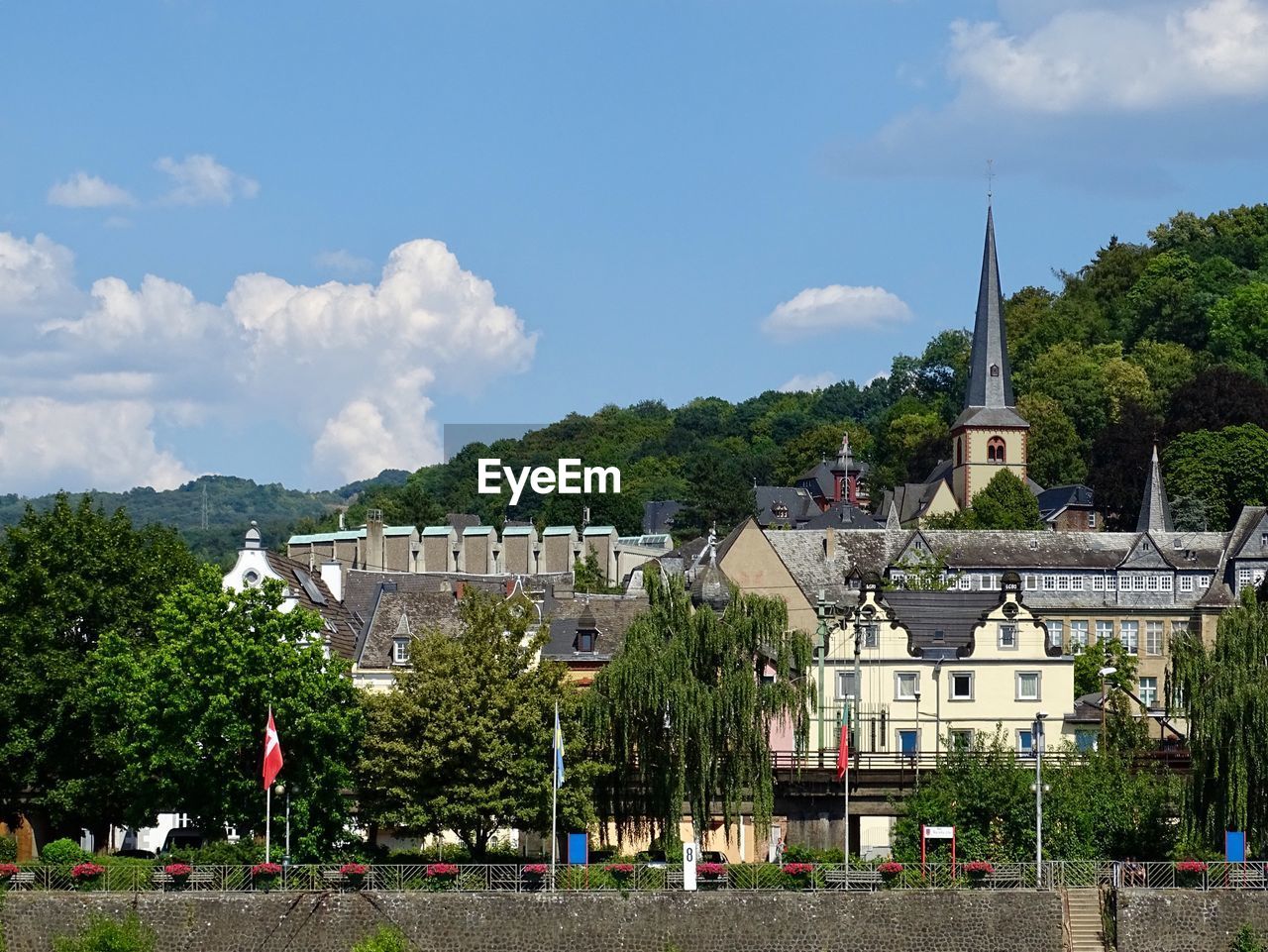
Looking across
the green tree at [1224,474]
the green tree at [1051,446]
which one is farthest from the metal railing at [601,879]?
the green tree at [1051,446]

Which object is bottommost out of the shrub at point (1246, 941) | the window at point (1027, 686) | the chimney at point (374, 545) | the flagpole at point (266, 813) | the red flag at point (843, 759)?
the shrub at point (1246, 941)

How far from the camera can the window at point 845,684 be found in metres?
80.1

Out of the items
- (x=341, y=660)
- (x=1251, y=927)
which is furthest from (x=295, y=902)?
(x=1251, y=927)

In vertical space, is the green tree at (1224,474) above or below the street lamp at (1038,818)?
above

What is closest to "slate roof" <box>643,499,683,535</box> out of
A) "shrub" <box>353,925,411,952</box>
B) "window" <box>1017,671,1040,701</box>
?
"window" <box>1017,671,1040,701</box>

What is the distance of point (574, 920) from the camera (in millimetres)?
53688

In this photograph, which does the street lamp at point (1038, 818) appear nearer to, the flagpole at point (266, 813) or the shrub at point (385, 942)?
the shrub at point (385, 942)

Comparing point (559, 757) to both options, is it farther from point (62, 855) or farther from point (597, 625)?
point (597, 625)

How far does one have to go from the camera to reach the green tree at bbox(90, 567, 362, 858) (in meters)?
59.7

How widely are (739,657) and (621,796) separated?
16.9ft

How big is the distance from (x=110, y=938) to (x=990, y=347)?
126 meters

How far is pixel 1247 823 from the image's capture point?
59219 mm

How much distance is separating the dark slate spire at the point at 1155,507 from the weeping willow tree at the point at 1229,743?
78230 mm

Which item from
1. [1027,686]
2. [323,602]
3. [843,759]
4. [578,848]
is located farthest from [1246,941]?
[323,602]
